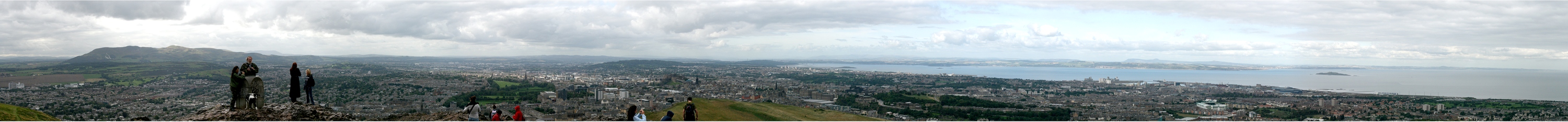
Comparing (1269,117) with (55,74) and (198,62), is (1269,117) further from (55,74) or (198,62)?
(198,62)

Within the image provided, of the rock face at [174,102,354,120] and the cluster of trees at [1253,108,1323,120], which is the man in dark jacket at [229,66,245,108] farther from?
the cluster of trees at [1253,108,1323,120]

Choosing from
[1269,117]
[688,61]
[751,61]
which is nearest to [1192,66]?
[751,61]

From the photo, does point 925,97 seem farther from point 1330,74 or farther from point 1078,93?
point 1330,74

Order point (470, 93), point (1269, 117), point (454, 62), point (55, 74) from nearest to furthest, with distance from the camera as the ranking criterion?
point (1269, 117) < point (470, 93) < point (55, 74) < point (454, 62)

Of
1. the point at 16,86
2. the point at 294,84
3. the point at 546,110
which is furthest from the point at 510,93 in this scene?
the point at 294,84

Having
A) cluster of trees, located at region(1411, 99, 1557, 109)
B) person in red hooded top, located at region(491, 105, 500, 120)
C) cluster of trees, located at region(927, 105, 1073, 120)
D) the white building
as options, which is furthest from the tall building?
cluster of trees, located at region(1411, 99, 1557, 109)

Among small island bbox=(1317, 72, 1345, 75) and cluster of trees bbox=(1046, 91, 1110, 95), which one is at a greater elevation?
small island bbox=(1317, 72, 1345, 75)

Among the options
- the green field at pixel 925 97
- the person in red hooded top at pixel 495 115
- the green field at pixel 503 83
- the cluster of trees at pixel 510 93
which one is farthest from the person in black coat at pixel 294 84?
the green field at pixel 503 83
